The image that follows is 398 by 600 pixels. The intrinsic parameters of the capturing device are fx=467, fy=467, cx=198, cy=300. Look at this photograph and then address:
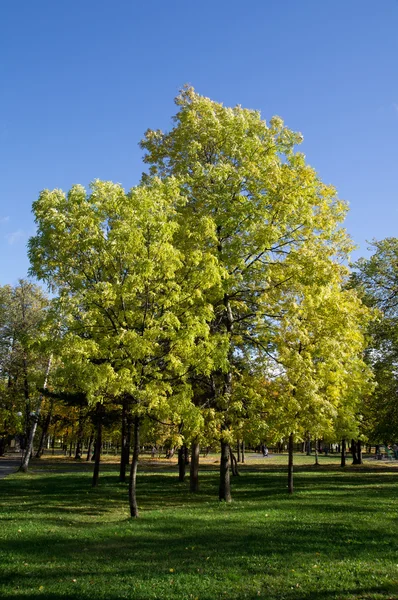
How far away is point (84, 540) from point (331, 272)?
10.5m

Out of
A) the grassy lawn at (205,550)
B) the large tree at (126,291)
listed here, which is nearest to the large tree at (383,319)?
the grassy lawn at (205,550)

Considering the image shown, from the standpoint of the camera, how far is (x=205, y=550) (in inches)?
375

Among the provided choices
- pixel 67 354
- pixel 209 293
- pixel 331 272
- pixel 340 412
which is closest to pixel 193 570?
pixel 67 354

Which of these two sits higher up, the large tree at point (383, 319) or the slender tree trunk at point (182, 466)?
the large tree at point (383, 319)

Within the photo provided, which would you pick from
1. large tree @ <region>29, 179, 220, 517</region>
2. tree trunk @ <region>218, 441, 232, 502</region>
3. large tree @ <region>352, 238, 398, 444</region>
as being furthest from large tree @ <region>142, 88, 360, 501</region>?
large tree @ <region>352, 238, 398, 444</region>

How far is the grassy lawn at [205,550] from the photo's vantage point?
281 inches

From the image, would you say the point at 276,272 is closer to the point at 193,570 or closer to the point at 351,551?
the point at 351,551

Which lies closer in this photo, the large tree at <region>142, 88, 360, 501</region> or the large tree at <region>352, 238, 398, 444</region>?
the large tree at <region>142, 88, 360, 501</region>

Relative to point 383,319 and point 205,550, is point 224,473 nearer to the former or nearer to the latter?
point 205,550

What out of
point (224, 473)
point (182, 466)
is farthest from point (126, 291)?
point (182, 466)

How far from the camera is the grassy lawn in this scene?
7.13 metres

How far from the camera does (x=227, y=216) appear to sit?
1598 centimetres

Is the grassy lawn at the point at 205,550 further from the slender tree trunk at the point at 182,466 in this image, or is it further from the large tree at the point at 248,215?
the slender tree trunk at the point at 182,466

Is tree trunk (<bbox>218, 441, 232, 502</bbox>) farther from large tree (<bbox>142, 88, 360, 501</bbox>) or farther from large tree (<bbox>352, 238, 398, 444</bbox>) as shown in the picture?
large tree (<bbox>352, 238, 398, 444</bbox>)
